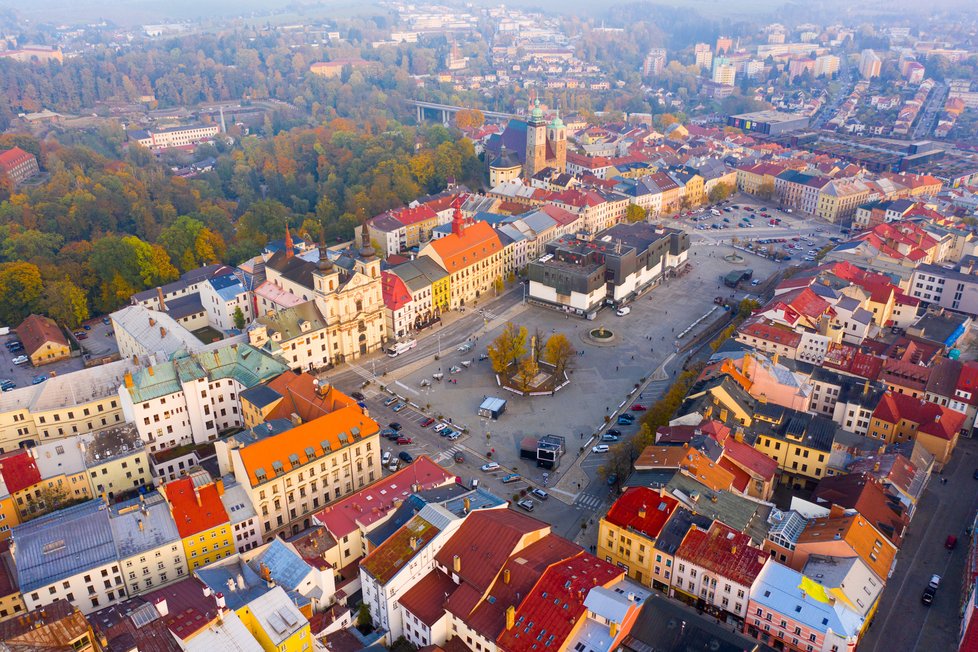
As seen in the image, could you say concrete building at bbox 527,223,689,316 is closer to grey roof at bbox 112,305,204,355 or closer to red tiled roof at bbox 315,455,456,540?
red tiled roof at bbox 315,455,456,540

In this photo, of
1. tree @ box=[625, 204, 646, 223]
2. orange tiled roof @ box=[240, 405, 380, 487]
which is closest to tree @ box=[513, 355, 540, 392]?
orange tiled roof @ box=[240, 405, 380, 487]

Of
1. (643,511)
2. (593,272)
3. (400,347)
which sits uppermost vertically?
(643,511)

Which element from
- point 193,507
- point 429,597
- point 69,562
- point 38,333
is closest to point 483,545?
point 429,597

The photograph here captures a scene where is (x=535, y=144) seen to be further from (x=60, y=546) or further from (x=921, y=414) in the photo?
(x=60, y=546)

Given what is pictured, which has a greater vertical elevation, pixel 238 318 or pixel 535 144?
pixel 535 144

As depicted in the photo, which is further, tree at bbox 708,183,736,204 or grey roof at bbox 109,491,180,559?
tree at bbox 708,183,736,204
